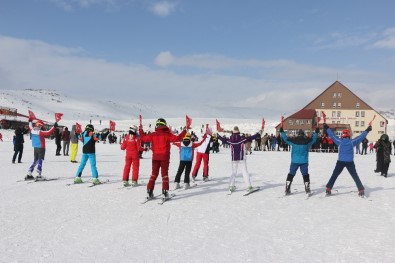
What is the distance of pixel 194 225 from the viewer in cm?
611

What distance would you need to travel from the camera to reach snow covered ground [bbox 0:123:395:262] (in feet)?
15.6

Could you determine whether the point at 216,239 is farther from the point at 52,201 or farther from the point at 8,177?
the point at 8,177

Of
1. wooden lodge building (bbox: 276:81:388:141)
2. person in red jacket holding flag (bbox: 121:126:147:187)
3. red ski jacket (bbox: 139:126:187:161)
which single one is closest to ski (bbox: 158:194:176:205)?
red ski jacket (bbox: 139:126:187:161)

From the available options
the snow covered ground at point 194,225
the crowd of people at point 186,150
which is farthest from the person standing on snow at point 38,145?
the snow covered ground at point 194,225

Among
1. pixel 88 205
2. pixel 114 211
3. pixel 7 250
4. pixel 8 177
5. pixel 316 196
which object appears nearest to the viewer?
pixel 7 250

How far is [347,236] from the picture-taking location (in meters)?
5.58

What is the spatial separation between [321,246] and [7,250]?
410cm

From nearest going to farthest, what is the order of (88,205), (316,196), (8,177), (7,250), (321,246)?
(7,250) < (321,246) < (88,205) < (316,196) < (8,177)

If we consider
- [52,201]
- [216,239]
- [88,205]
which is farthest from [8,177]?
[216,239]

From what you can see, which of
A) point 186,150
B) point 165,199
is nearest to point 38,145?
point 186,150

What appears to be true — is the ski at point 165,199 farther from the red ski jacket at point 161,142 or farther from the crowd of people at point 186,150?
the red ski jacket at point 161,142

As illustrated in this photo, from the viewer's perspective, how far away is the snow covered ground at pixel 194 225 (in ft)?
15.6

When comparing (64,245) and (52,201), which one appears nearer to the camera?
(64,245)

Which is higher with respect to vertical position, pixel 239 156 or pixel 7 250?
pixel 239 156
